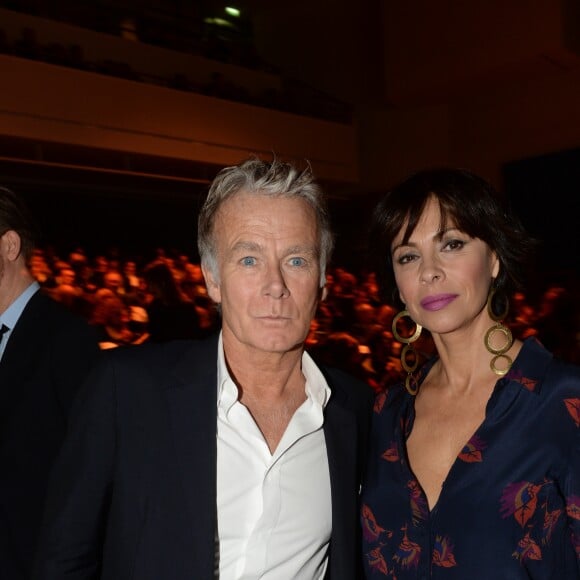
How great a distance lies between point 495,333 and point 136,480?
89 centimetres

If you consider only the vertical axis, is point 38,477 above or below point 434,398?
below

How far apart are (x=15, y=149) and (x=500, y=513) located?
31.2 ft

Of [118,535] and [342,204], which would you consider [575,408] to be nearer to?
[118,535]

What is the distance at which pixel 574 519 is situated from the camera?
1497mm

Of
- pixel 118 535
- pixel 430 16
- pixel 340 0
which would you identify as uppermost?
pixel 340 0

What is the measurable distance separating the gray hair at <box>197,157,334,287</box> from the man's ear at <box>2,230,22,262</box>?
66 centimetres

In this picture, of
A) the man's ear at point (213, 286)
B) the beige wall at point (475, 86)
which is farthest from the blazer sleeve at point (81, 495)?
the beige wall at point (475, 86)

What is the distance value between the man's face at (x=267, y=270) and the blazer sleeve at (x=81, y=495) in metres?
0.31

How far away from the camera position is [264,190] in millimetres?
1571

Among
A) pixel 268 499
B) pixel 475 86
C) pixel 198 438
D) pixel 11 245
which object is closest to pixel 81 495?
pixel 198 438

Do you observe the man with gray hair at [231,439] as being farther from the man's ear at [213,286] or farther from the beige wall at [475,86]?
the beige wall at [475,86]

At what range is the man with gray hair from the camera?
1434 millimetres

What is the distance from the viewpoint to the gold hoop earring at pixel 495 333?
172cm

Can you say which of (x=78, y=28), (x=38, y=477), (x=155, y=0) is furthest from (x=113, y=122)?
(x=38, y=477)
